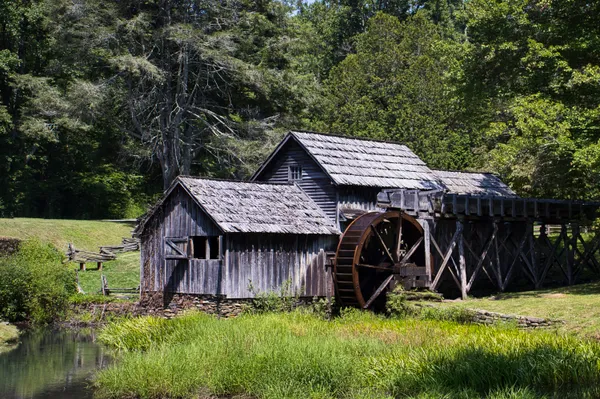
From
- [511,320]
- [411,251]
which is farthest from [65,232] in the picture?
[511,320]

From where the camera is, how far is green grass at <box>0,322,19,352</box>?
2469 centimetres

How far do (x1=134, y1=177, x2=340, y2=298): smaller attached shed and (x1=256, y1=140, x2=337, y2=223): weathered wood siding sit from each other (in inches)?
14.5

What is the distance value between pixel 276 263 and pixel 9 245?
51.8 feet

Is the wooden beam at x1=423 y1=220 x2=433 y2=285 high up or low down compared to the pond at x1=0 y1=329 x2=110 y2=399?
up

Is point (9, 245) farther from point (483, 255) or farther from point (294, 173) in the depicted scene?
point (483, 255)

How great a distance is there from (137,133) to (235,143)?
908 cm

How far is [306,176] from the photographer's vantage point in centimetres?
3083

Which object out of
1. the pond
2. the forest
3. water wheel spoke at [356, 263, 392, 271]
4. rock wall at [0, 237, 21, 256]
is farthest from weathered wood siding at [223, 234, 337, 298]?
rock wall at [0, 237, 21, 256]

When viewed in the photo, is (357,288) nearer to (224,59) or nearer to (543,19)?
(543,19)

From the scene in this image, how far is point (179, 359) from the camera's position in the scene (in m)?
17.2

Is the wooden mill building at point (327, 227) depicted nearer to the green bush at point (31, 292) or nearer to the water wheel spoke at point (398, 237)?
the water wheel spoke at point (398, 237)

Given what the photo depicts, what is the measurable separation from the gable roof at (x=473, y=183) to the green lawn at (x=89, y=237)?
45.4 ft

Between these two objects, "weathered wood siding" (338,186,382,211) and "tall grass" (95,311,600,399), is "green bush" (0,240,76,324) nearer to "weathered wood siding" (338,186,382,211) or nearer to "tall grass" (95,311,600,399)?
"tall grass" (95,311,600,399)

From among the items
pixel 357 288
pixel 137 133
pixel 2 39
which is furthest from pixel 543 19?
pixel 2 39
